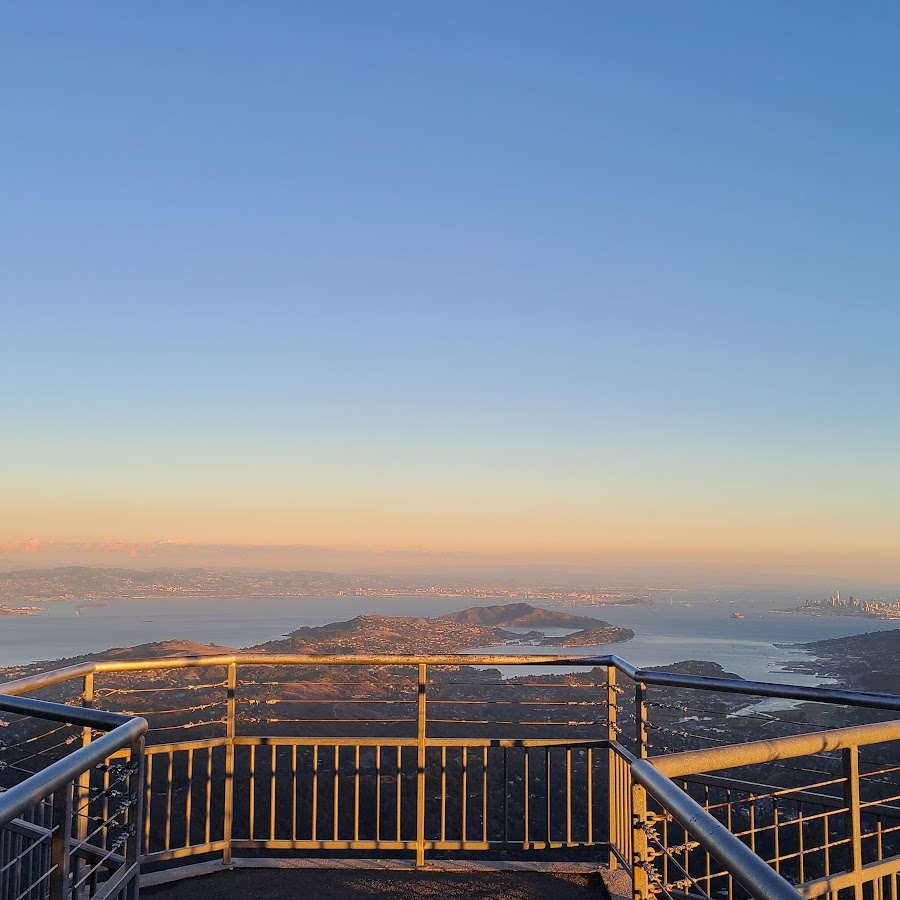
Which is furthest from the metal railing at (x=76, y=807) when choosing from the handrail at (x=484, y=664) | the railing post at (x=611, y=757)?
the railing post at (x=611, y=757)

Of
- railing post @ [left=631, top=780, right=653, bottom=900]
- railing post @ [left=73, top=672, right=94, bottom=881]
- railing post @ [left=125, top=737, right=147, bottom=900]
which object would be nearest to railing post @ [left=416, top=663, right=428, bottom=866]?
railing post @ [left=73, top=672, right=94, bottom=881]

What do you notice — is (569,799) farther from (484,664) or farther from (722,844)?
(722,844)

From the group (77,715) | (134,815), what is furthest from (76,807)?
(77,715)

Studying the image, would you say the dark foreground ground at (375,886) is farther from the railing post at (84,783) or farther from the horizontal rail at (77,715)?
the horizontal rail at (77,715)

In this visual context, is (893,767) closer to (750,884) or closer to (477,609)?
(750,884)

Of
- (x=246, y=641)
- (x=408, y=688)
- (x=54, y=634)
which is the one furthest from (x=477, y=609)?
(x=408, y=688)

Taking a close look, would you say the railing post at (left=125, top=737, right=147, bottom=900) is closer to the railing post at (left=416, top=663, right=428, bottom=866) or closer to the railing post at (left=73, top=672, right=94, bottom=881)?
the railing post at (left=73, top=672, right=94, bottom=881)
